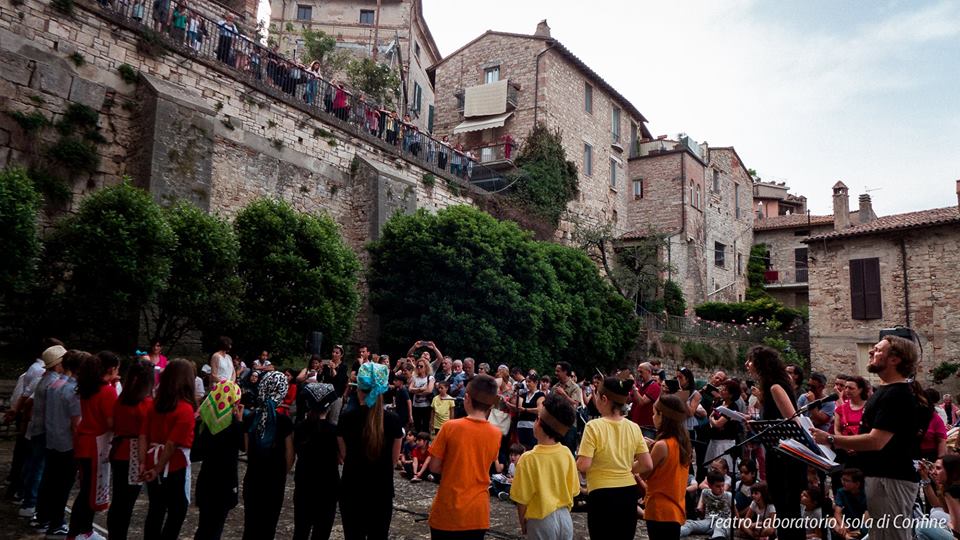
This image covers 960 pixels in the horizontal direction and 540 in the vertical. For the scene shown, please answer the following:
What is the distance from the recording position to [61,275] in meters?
11.2

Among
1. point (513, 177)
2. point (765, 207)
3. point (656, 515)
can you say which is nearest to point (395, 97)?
point (513, 177)

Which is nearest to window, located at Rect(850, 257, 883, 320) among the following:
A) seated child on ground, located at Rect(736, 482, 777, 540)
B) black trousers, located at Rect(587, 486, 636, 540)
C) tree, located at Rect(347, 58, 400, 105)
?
Answer: tree, located at Rect(347, 58, 400, 105)

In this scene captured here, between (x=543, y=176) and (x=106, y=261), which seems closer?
(x=106, y=261)

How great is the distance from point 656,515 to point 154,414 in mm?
3738

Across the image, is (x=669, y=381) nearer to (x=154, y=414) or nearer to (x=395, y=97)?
(x=154, y=414)

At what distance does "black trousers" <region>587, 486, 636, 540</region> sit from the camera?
419cm

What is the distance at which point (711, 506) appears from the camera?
23.0 ft

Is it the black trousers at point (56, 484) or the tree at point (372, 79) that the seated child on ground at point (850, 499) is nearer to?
the black trousers at point (56, 484)

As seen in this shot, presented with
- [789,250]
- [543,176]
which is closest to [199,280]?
[543,176]

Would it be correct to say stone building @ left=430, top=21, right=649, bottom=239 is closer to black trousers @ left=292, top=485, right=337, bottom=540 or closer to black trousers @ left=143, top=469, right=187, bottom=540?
black trousers @ left=292, top=485, right=337, bottom=540

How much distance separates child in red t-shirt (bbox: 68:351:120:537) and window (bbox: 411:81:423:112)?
31.3 m

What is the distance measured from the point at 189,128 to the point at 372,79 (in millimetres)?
13657

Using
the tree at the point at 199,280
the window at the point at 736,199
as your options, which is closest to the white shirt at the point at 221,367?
the tree at the point at 199,280

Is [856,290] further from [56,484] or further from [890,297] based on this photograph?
[56,484]
